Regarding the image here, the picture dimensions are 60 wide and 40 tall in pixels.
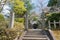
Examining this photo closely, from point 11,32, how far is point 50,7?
1977cm

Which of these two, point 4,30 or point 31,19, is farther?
point 31,19

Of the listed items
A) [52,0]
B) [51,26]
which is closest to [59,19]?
[51,26]

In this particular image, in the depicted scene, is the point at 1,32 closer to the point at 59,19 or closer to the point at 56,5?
the point at 59,19

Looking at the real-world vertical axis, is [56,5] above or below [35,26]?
above

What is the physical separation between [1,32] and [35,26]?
21.2 metres

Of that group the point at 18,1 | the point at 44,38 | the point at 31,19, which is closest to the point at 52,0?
the point at 31,19

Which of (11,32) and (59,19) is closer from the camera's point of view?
(11,32)

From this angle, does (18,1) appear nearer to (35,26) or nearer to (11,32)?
(11,32)

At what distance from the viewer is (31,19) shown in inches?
1248

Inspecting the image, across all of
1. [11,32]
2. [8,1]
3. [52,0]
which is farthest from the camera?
[52,0]

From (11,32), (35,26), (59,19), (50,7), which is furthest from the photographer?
Answer: (35,26)

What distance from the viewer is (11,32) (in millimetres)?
11430

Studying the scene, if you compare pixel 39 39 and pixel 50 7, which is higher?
pixel 50 7

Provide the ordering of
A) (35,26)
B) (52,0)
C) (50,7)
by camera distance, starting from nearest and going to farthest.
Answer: (52,0), (50,7), (35,26)
